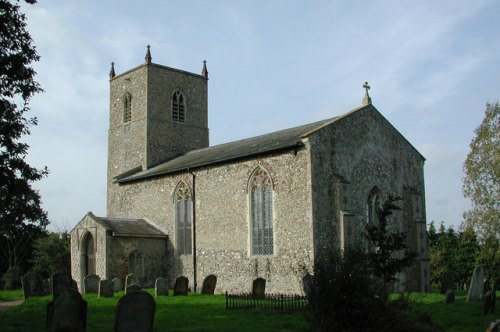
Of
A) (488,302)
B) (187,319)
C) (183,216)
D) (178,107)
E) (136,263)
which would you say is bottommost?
(187,319)

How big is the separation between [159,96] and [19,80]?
66.0 feet

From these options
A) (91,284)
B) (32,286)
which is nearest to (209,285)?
(91,284)

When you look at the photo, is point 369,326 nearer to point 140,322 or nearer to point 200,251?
point 140,322

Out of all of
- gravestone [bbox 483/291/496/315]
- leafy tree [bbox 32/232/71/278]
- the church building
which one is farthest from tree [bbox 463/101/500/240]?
leafy tree [bbox 32/232/71/278]

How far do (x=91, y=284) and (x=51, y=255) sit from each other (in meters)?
17.7

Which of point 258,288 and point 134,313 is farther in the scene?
point 258,288

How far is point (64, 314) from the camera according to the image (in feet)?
42.4

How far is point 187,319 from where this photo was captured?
664 inches

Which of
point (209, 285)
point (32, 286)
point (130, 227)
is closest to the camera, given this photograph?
point (209, 285)

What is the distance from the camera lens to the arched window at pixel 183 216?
30078 mm

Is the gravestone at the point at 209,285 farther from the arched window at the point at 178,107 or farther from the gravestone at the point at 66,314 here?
the arched window at the point at 178,107

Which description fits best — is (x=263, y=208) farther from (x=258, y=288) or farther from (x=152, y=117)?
(x=152, y=117)

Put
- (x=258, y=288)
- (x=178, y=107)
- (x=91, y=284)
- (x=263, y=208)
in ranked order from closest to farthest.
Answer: (x=258, y=288)
(x=263, y=208)
(x=91, y=284)
(x=178, y=107)

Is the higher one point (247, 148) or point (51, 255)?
point (247, 148)
